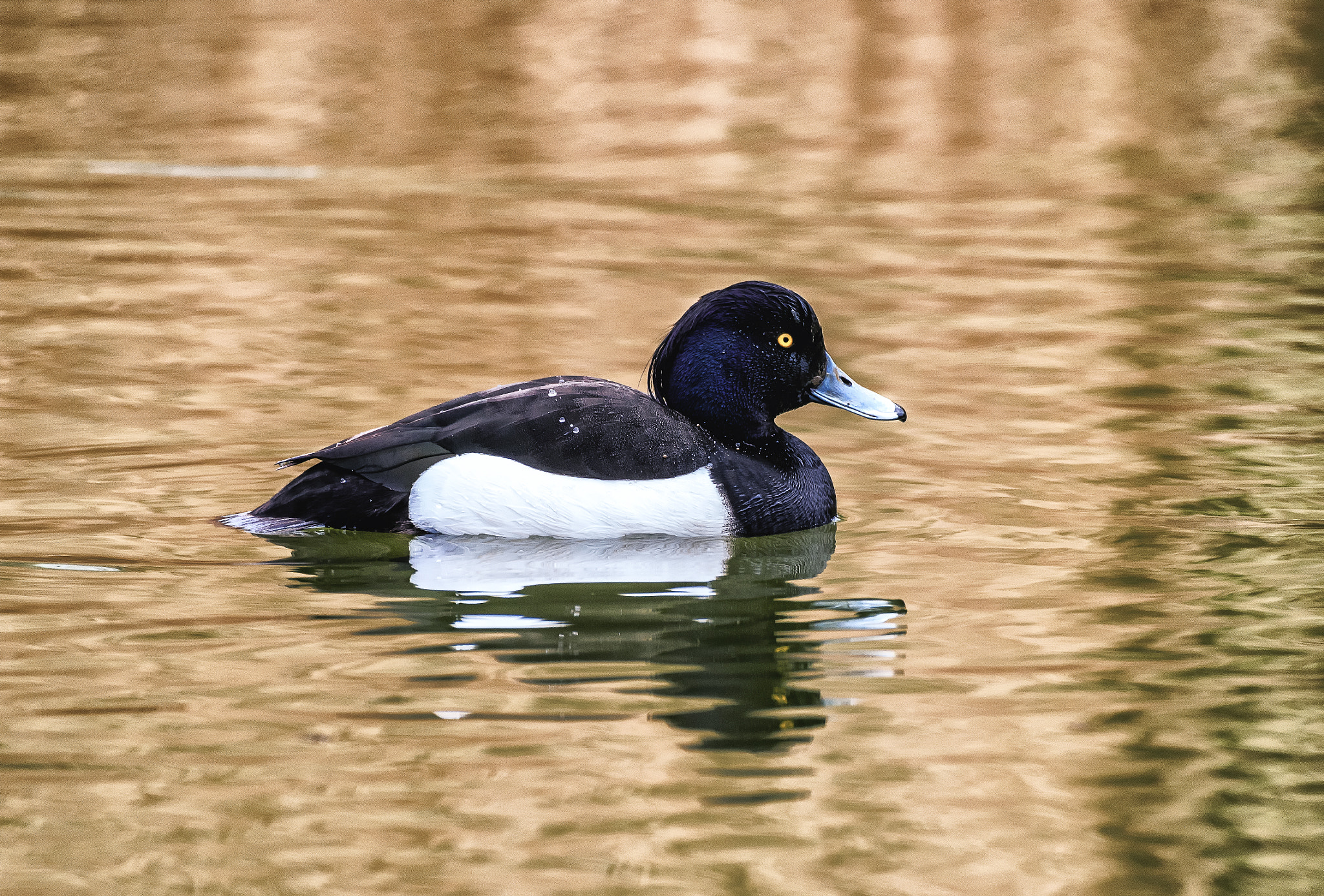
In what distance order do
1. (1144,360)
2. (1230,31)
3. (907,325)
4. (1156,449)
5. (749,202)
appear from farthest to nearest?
(1230,31)
(749,202)
(907,325)
(1144,360)
(1156,449)

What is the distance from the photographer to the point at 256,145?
56.1 feet

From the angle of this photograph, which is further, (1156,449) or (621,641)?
(1156,449)

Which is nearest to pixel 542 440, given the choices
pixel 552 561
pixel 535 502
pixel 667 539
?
pixel 535 502

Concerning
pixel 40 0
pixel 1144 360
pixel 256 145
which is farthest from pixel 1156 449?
pixel 40 0

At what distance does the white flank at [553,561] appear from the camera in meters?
6.38

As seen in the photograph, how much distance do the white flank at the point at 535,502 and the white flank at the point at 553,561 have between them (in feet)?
0.19

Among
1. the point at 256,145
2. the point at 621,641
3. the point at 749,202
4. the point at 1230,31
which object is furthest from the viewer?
the point at 1230,31

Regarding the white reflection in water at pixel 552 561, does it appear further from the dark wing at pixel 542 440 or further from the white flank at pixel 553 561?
the dark wing at pixel 542 440

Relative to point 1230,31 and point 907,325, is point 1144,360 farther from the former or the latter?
point 1230,31

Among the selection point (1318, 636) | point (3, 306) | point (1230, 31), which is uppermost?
point (1230, 31)

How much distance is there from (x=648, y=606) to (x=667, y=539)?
87 centimetres

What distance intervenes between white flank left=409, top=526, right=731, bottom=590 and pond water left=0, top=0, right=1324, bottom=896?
0.03 metres

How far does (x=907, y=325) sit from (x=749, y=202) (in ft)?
13.8

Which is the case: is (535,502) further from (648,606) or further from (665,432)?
(648,606)
